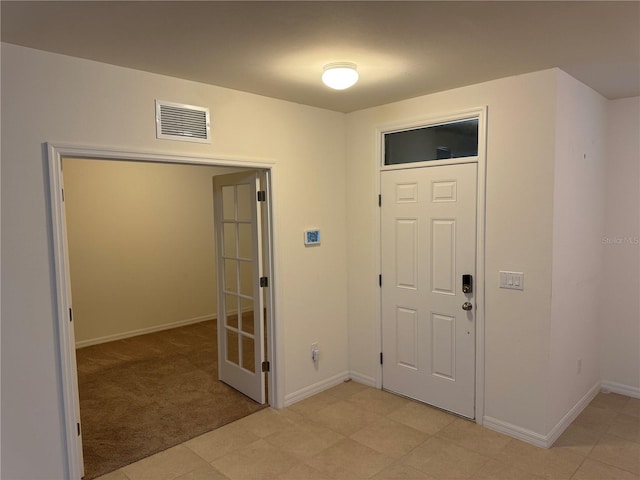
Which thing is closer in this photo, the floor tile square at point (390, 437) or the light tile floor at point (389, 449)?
the light tile floor at point (389, 449)

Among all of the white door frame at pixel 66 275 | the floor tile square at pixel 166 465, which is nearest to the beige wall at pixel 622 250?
the floor tile square at pixel 166 465

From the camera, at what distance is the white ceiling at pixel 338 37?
1946mm

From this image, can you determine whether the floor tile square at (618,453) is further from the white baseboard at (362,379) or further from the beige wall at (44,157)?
the beige wall at (44,157)

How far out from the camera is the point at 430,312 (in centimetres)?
363

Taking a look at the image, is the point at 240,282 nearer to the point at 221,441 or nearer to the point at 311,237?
the point at 311,237

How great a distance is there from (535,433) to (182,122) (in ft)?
10.5

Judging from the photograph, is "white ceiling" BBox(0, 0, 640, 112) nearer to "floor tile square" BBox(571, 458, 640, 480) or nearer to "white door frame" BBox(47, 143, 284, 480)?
"white door frame" BBox(47, 143, 284, 480)

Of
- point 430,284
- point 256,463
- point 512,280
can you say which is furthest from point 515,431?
point 256,463

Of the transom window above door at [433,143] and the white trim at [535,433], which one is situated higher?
the transom window above door at [433,143]

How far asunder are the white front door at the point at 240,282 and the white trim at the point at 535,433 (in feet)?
5.95

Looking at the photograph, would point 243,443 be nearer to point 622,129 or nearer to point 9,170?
point 9,170

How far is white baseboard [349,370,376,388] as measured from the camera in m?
4.11

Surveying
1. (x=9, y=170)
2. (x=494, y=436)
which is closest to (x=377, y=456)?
(x=494, y=436)

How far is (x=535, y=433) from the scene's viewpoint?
10.1 feet
